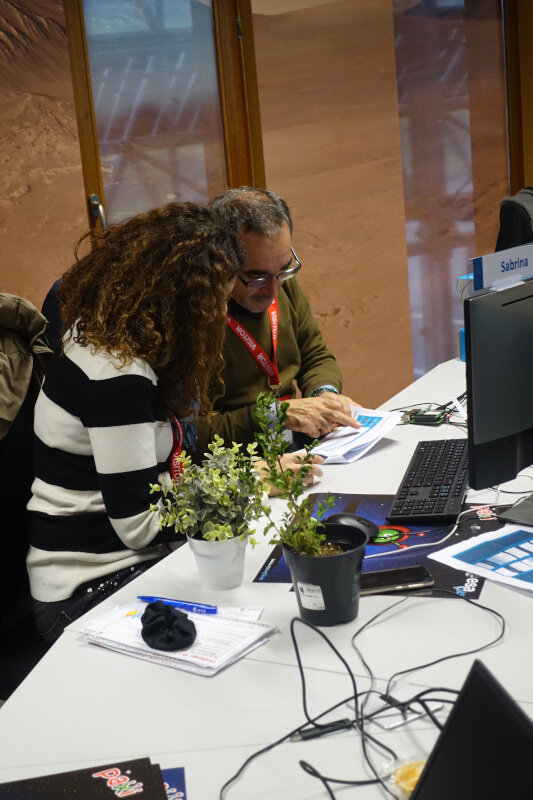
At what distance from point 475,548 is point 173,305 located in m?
0.79

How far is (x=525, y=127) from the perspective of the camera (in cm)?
567

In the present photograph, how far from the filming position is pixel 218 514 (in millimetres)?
1405

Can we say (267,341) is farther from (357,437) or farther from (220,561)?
(220,561)

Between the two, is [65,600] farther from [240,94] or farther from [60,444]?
[240,94]

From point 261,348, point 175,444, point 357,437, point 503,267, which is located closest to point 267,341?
point 261,348

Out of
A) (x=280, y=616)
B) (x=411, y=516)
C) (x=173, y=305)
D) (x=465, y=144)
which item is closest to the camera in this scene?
(x=280, y=616)

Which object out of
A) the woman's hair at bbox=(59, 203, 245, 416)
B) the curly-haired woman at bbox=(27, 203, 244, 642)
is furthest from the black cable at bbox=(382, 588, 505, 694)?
the woman's hair at bbox=(59, 203, 245, 416)

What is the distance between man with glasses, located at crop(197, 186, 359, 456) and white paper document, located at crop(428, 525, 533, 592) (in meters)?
0.78

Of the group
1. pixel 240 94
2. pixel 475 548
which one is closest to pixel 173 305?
pixel 475 548

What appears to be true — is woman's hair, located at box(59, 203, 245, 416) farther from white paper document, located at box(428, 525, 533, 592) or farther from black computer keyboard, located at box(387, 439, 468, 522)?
white paper document, located at box(428, 525, 533, 592)

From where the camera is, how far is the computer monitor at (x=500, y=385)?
4.87 ft

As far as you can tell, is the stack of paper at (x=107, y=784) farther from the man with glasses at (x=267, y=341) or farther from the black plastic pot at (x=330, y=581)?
the man with glasses at (x=267, y=341)

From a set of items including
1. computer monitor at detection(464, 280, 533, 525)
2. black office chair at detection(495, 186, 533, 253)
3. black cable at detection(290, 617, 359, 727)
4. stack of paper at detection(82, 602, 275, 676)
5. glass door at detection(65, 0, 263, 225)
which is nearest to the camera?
black cable at detection(290, 617, 359, 727)

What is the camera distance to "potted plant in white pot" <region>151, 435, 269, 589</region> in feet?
4.56
